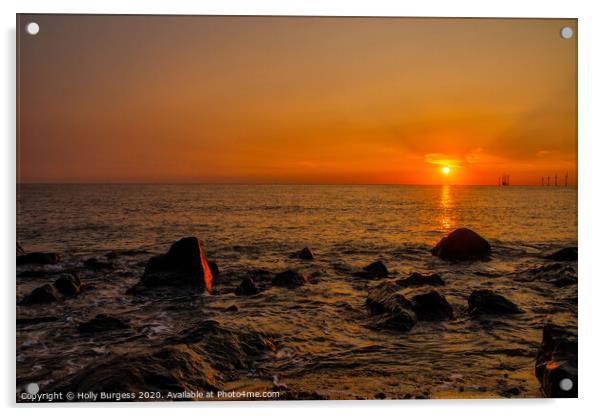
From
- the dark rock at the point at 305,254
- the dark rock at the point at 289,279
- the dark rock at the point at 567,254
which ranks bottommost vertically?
the dark rock at the point at 289,279

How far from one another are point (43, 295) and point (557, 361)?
6.77 meters

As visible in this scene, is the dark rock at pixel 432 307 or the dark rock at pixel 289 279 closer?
the dark rock at pixel 432 307

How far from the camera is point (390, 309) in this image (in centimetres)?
555

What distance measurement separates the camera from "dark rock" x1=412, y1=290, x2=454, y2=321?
217 inches

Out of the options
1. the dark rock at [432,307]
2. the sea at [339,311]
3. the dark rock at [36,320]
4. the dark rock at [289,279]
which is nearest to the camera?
the sea at [339,311]

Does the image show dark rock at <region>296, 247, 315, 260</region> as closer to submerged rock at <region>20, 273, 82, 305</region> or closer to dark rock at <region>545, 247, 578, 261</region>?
submerged rock at <region>20, 273, 82, 305</region>

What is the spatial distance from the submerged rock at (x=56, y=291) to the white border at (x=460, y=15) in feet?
1.80

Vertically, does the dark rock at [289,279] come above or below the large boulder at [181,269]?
below

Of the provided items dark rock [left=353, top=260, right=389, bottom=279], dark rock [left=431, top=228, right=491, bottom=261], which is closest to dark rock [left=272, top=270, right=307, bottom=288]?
dark rock [left=353, top=260, right=389, bottom=279]

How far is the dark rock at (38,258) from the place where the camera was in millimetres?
4695

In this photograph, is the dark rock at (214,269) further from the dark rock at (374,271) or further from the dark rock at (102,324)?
the dark rock at (374,271)

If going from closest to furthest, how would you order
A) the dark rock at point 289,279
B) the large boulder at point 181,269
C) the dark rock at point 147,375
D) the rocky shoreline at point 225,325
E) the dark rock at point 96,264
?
the dark rock at point 147,375, the rocky shoreline at point 225,325, the large boulder at point 181,269, the dark rock at point 96,264, the dark rock at point 289,279

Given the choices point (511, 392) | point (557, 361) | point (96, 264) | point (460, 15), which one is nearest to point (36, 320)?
point (96, 264)

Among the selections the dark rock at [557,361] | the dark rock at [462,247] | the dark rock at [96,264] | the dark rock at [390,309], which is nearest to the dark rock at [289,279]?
the dark rock at [390,309]
